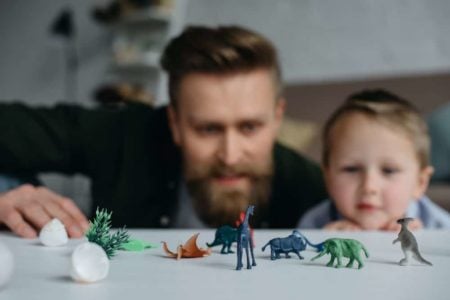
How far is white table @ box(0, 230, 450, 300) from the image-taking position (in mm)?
287

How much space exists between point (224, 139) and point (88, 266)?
606 millimetres

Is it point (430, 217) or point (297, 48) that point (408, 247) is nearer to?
point (430, 217)

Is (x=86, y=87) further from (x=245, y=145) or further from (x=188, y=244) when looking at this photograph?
(x=188, y=244)

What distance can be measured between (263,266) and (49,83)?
225 cm

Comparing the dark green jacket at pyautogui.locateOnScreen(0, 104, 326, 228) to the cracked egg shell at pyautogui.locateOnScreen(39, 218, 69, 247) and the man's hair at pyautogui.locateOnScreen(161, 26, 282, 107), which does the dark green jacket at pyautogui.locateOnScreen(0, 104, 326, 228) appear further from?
the cracked egg shell at pyautogui.locateOnScreen(39, 218, 69, 247)

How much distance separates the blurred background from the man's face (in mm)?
395

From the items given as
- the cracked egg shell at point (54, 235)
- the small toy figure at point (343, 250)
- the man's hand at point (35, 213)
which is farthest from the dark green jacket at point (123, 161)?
the small toy figure at point (343, 250)

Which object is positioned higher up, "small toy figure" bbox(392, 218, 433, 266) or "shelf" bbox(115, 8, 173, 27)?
"shelf" bbox(115, 8, 173, 27)

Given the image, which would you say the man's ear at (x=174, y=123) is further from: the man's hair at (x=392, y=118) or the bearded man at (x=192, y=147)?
the man's hair at (x=392, y=118)

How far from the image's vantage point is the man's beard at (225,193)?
2.98 feet

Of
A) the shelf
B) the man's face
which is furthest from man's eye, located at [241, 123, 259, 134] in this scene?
the shelf

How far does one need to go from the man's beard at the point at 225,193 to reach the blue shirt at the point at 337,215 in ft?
0.30

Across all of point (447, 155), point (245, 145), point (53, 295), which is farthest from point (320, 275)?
point (447, 155)

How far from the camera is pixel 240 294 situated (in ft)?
0.93
